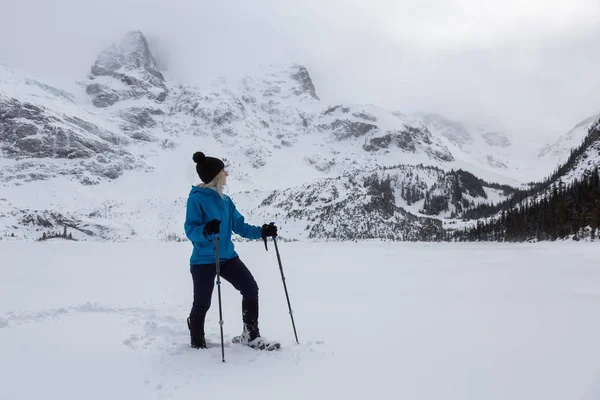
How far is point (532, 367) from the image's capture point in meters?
4.75

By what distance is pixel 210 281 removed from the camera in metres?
5.81

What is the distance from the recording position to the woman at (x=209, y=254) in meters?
5.72

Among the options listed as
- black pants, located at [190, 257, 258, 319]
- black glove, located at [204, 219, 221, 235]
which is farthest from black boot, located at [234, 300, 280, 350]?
black glove, located at [204, 219, 221, 235]

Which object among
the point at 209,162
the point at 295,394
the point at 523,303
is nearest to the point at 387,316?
the point at 523,303

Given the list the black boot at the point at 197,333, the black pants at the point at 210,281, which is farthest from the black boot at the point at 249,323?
the black boot at the point at 197,333

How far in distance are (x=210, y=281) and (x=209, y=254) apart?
0.41 m

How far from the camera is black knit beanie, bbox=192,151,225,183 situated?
583 centimetres

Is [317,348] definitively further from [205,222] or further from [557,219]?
[557,219]

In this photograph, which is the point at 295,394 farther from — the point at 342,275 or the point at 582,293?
the point at 342,275

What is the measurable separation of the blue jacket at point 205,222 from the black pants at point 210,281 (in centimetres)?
10

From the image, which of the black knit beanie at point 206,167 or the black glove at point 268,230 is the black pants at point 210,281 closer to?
the black glove at point 268,230

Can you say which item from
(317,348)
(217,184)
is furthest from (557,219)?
(217,184)

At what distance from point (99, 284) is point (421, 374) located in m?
11.0

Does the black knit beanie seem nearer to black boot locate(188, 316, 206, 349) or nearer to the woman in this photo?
the woman
